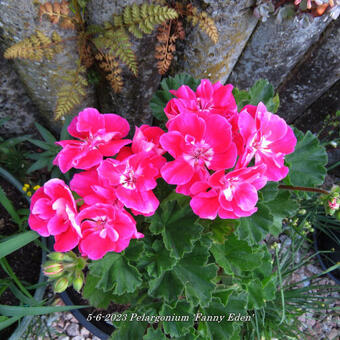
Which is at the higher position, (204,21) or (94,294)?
(204,21)

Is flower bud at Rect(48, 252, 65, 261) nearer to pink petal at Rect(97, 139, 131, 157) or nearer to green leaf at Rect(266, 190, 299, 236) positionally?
pink petal at Rect(97, 139, 131, 157)

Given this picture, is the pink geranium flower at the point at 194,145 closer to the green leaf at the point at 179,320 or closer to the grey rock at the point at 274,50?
the green leaf at the point at 179,320

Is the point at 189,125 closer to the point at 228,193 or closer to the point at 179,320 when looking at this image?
the point at 228,193

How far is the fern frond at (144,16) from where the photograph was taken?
1297 mm

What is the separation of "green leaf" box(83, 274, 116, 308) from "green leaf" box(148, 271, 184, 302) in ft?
0.81

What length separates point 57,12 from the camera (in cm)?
130

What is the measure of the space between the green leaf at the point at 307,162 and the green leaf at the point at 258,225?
0.87ft

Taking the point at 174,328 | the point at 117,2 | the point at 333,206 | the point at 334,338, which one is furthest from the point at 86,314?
the point at 334,338

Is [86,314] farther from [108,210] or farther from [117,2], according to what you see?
[117,2]

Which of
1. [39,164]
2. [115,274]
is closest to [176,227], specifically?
[115,274]

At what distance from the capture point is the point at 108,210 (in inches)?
32.9

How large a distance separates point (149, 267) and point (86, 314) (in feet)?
2.29

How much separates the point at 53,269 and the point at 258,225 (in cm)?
72

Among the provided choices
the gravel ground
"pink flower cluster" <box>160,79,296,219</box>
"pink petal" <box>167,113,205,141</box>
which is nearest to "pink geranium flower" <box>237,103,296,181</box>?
"pink flower cluster" <box>160,79,296,219</box>
